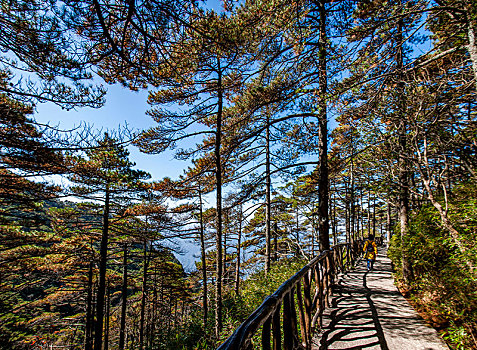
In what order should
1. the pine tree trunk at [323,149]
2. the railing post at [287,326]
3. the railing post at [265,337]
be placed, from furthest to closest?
the pine tree trunk at [323,149] → the railing post at [287,326] → the railing post at [265,337]

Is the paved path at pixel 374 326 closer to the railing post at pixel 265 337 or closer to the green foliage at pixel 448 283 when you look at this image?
the green foliage at pixel 448 283

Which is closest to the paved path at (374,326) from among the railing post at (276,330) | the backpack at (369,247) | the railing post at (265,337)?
the railing post at (276,330)

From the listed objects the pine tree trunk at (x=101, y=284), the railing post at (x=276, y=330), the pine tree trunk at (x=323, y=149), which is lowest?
the pine tree trunk at (x=101, y=284)

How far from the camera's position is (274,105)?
7.48 meters

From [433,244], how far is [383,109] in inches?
145

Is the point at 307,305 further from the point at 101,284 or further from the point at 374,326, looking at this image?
the point at 101,284

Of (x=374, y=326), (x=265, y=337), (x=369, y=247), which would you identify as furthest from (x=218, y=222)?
(x=369, y=247)

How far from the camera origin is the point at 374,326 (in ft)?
13.0

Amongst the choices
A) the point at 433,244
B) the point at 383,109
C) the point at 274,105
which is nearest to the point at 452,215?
the point at 433,244

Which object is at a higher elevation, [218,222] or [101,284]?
[218,222]

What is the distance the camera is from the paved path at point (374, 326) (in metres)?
3.35

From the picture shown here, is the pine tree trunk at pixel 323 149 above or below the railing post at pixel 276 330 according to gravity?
above

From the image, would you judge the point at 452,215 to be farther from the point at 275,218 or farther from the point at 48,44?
the point at 275,218

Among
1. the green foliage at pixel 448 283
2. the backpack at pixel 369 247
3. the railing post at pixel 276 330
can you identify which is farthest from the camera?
the backpack at pixel 369 247
